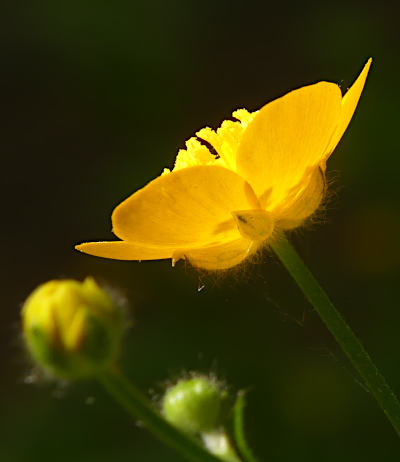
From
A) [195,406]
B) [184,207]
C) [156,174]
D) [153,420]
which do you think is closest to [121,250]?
[184,207]

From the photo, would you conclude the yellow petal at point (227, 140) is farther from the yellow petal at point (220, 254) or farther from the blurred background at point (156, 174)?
the blurred background at point (156, 174)

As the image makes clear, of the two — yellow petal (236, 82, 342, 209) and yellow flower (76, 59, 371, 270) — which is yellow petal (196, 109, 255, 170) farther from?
yellow petal (236, 82, 342, 209)

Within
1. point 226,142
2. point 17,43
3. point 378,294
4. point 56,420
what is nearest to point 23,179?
point 17,43

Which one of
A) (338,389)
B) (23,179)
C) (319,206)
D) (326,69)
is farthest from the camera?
(23,179)

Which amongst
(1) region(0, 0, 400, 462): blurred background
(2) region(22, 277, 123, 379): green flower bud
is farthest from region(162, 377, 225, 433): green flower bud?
(1) region(0, 0, 400, 462): blurred background

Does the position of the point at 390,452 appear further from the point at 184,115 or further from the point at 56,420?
the point at 184,115
